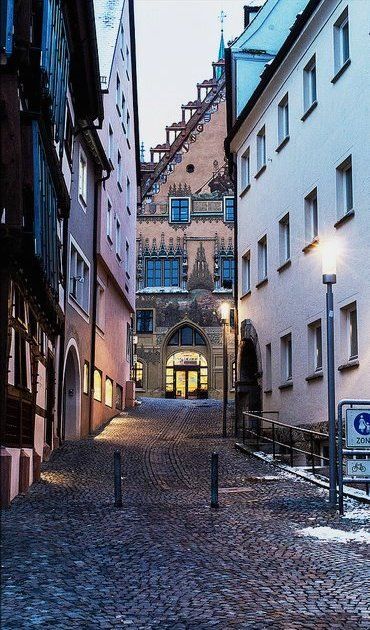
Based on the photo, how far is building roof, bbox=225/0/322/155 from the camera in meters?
21.3

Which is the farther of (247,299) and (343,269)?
(247,299)

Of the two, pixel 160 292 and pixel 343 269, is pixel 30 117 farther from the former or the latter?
pixel 160 292

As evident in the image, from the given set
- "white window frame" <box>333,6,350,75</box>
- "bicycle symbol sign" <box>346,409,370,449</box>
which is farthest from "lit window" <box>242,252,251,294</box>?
"bicycle symbol sign" <box>346,409,370,449</box>

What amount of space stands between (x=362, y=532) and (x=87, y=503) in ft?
14.1

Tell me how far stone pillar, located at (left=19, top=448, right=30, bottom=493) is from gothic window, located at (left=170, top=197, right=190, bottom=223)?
1686 inches

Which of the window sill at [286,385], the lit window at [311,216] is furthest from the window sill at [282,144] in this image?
the window sill at [286,385]

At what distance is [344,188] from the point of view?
1933cm

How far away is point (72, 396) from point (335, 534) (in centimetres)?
1514

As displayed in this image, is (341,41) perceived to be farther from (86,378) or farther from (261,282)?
(86,378)

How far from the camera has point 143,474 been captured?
16891 millimetres

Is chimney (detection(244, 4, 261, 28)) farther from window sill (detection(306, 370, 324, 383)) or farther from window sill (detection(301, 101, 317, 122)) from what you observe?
window sill (detection(306, 370, 324, 383))

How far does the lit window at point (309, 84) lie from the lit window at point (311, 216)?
230 cm

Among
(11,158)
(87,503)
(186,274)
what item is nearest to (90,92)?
(11,158)

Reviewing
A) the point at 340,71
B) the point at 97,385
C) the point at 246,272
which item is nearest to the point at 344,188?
the point at 340,71
